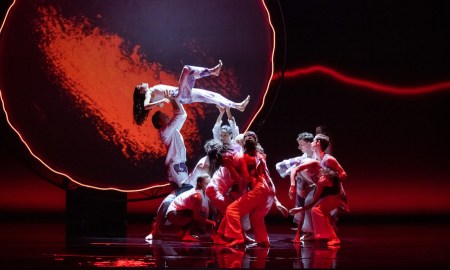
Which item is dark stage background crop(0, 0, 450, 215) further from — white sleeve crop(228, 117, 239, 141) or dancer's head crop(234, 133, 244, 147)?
dancer's head crop(234, 133, 244, 147)

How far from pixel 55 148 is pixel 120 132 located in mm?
557

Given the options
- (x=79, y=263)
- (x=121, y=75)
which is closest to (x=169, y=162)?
(x=121, y=75)

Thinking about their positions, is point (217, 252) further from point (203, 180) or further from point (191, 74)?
Result: point (191, 74)

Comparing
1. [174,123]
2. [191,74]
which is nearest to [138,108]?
[174,123]

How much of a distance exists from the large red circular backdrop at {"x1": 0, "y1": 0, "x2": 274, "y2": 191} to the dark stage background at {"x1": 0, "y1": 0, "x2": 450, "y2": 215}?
1091 mm

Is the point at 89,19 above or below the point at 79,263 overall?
above

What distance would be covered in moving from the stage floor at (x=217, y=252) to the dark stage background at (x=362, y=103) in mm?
1101

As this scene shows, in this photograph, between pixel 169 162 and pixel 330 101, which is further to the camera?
pixel 330 101

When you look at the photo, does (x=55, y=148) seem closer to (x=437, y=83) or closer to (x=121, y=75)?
(x=121, y=75)

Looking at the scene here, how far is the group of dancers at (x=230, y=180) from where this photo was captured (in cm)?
485

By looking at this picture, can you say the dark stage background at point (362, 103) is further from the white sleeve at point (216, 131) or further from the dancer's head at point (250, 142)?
the dancer's head at point (250, 142)

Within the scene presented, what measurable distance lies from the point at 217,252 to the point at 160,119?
1.52 meters

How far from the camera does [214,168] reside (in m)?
5.23

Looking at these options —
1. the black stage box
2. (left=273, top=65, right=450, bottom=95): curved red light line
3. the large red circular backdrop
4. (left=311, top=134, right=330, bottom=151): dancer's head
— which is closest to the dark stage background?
(left=273, top=65, right=450, bottom=95): curved red light line
